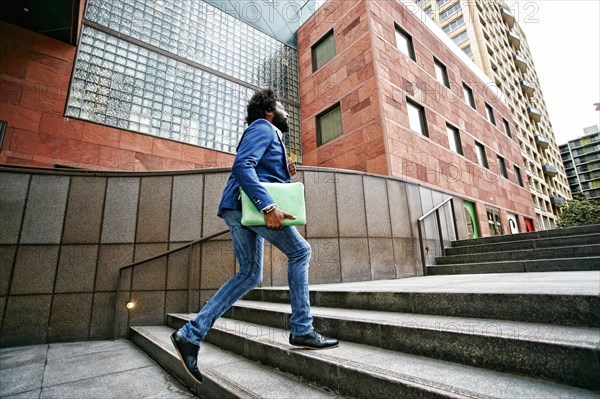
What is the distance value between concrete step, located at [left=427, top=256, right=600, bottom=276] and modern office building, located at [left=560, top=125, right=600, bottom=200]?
92.0 m

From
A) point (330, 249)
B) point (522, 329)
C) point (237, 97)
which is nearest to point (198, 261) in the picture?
point (330, 249)

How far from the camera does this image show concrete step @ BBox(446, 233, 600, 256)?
4925mm

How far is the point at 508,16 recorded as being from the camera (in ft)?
116

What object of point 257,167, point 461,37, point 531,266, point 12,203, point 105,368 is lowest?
point 105,368

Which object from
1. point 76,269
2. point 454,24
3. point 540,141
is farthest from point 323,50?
point 540,141

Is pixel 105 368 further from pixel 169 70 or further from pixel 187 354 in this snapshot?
pixel 169 70

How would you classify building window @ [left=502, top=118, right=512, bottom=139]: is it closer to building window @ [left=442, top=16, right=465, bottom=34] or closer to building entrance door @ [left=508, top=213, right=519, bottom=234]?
building entrance door @ [left=508, top=213, right=519, bottom=234]

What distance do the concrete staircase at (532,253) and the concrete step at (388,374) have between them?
3.68 meters

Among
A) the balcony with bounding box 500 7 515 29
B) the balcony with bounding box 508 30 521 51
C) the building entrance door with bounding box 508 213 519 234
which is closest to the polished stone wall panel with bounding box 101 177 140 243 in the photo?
the building entrance door with bounding box 508 213 519 234

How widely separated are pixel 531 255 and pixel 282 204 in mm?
5289

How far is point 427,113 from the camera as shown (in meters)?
10.6

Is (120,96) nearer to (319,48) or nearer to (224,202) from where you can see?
(224,202)

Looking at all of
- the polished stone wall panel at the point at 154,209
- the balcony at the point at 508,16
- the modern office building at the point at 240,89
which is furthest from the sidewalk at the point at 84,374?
the balcony at the point at 508,16

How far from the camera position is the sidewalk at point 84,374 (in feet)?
7.98
